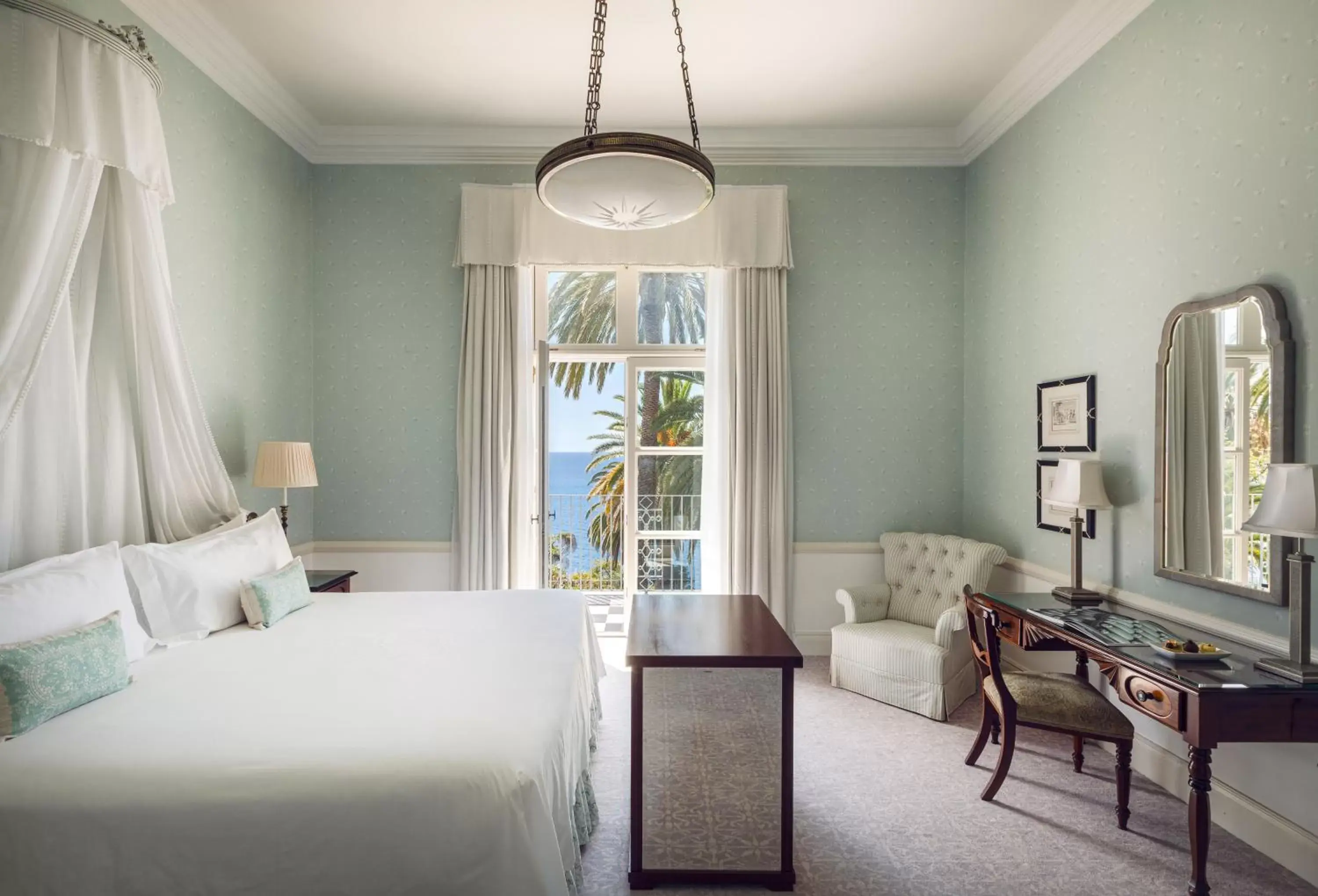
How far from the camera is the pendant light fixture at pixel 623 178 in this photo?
2215 mm

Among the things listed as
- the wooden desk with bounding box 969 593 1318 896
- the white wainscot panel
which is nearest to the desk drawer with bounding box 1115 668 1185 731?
the wooden desk with bounding box 969 593 1318 896

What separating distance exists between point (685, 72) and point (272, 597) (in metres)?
2.62

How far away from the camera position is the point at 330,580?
3.71 metres

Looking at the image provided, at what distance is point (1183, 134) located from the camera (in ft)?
8.92

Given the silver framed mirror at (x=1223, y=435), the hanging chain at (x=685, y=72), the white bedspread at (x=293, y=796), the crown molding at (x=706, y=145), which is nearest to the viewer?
the white bedspread at (x=293, y=796)

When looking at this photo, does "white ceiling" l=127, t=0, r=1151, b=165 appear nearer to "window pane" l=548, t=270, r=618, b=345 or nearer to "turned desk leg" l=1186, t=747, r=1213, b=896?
"window pane" l=548, t=270, r=618, b=345

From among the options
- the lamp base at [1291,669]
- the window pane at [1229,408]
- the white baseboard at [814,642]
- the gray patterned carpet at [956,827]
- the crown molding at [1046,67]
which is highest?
the crown molding at [1046,67]

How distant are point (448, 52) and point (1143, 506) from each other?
3.96 m

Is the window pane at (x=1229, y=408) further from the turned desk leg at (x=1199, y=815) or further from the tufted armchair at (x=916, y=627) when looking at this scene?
the tufted armchair at (x=916, y=627)

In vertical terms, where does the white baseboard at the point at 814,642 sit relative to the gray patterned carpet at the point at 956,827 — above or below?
above

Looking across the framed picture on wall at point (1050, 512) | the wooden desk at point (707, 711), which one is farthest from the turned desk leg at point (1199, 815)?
the framed picture on wall at point (1050, 512)

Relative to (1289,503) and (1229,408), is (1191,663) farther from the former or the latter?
(1229,408)

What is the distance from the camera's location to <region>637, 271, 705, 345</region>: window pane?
186 inches

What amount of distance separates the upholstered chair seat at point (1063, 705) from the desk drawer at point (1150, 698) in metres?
0.28
